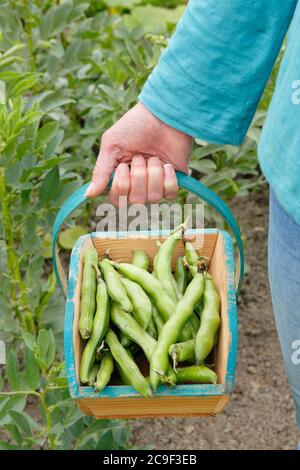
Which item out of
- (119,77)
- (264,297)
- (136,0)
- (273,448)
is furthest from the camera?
(136,0)

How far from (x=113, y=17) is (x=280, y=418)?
154 cm

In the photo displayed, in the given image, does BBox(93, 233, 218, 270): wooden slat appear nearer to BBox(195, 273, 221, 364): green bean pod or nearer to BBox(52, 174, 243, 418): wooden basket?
BBox(52, 174, 243, 418): wooden basket

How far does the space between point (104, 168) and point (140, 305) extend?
0.82 ft

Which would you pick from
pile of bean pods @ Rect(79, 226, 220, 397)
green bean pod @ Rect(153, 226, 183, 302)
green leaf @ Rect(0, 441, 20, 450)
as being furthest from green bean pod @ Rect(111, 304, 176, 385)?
green leaf @ Rect(0, 441, 20, 450)

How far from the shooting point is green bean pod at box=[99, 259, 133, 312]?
142 centimetres

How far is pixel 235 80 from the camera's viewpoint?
1.38 meters

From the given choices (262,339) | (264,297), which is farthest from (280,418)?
(264,297)

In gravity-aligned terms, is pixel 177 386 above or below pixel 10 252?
above

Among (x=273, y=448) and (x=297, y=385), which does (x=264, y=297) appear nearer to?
(x=273, y=448)

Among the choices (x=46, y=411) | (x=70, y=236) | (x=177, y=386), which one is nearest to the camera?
(x=177, y=386)

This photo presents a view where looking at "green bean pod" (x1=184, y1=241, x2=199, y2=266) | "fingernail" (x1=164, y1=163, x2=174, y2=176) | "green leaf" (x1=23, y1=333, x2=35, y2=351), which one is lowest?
"green leaf" (x1=23, y1=333, x2=35, y2=351)

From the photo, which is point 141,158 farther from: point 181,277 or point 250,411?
point 250,411

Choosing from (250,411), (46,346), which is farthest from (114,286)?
(250,411)

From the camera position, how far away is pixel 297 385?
145 centimetres
